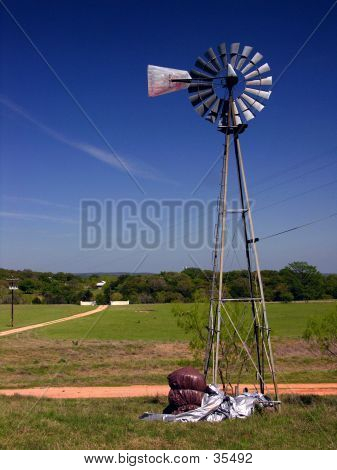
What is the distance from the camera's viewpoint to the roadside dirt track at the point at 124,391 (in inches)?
834

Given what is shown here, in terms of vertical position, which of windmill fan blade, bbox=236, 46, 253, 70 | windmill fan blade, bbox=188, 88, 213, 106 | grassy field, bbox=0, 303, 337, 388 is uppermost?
windmill fan blade, bbox=236, 46, 253, 70

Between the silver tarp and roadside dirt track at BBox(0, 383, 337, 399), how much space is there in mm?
8616

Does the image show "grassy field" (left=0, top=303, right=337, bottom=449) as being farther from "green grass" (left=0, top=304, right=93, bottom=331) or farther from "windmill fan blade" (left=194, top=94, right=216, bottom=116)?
"windmill fan blade" (left=194, top=94, right=216, bottom=116)

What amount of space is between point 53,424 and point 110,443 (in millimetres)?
2253

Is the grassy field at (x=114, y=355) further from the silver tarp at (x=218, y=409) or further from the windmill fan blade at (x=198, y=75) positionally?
the windmill fan blade at (x=198, y=75)

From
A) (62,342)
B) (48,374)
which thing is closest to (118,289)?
(62,342)

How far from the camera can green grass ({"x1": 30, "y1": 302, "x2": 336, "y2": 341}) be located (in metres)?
46.0

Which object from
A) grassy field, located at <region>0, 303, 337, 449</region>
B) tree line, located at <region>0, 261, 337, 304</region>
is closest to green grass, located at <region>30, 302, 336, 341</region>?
grassy field, located at <region>0, 303, 337, 449</region>

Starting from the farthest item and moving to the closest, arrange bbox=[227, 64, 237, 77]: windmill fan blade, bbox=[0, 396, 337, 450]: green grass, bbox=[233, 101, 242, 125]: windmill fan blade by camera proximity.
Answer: bbox=[233, 101, 242, 125]: windmill fan blade < bbox=[227, 64, 237, 77]: windmill fan blade < bbox=[0, 396, 337, 450]: green grass

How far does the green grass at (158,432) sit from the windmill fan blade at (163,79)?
8635 millimetres

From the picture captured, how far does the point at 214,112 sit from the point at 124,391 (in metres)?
14.0

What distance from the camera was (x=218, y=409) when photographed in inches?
481

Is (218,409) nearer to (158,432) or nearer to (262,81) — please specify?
(158,432)

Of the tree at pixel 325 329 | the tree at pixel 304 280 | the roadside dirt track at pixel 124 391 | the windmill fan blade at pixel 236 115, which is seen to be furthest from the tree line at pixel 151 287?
the windmill fan blade at pixel 236 115
